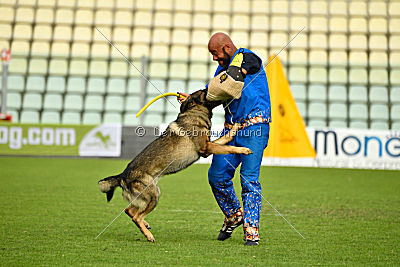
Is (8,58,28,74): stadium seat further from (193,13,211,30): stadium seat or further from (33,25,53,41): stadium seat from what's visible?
(193,13,211,30): stadium seat

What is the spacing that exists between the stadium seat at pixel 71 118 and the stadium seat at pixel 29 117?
3.18 feet

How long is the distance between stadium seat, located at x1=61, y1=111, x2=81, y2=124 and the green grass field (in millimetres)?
9983

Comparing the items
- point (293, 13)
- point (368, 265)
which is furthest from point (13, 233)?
point (293, 13)

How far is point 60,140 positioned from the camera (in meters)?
16.7

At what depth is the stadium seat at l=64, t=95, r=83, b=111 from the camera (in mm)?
20953

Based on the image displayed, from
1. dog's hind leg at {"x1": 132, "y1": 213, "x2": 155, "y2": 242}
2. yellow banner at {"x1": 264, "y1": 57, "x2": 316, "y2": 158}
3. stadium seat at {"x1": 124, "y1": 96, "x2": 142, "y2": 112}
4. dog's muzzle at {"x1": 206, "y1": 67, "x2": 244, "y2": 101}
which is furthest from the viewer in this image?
stadium seat at {"x1": 124, "y1": 96, "x2": 142, "y2": 112}

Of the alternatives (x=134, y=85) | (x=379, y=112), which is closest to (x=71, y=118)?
(x=134, y=85)

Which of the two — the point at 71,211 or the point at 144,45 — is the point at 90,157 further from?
the point at 71,211

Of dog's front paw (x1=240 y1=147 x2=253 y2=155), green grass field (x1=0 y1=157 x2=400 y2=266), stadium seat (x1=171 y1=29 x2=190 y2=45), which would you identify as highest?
stadium seat (x1=171 y1=29 x2=190 y2=45)

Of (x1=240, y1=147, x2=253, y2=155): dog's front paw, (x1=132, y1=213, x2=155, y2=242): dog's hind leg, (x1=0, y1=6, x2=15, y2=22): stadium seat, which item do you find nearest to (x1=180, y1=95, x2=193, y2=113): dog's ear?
(x1=240, y1=147, x2=253, y2=155): dog's front paw

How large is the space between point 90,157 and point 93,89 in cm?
538

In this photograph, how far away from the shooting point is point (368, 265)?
4016 millimetres

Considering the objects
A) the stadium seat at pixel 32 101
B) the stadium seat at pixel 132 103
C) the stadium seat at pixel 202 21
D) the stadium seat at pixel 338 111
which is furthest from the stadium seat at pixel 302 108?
the stadium seat at pixel 32 101

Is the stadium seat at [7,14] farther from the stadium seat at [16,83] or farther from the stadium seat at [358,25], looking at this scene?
the stadium seat at [358,25]
